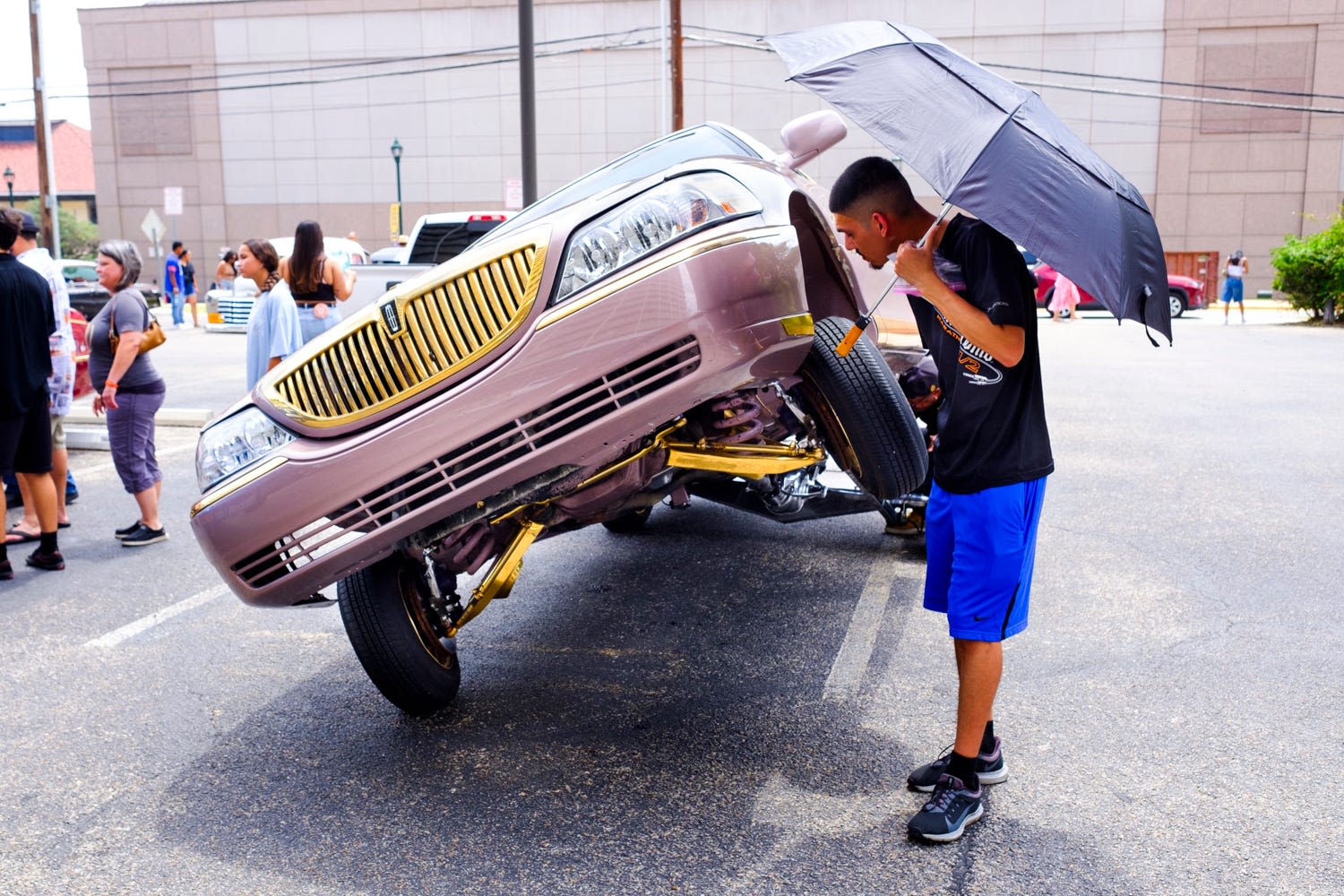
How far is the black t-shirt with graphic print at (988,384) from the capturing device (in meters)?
2.98

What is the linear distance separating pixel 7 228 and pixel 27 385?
84 cm

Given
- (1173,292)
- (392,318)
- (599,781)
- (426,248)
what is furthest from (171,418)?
(1173,292)

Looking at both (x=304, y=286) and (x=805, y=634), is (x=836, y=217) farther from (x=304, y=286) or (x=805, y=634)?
(x=304, y=286)

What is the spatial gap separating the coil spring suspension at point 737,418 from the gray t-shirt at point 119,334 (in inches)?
170

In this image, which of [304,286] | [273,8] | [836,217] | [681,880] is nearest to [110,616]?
[304,286]

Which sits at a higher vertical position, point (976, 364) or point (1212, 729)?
point (976, 364)

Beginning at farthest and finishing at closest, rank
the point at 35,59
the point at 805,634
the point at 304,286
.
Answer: the point at 35,59
the point at 304,286
the point at 805,634

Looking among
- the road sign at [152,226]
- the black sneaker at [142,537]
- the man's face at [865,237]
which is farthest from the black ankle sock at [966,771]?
the road sign at [152,226]

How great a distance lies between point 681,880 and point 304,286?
17.6 feet

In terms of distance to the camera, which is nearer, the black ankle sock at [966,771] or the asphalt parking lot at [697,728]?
the asphalt parking lot at [697,728]

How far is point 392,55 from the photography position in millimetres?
43000

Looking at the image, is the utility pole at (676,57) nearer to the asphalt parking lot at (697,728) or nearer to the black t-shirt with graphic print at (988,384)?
the asphalt parking lot at (697,728)

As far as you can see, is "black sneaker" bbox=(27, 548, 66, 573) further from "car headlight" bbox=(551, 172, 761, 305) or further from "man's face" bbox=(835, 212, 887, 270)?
"man's face" bbox=(835, 212, 887, 270)

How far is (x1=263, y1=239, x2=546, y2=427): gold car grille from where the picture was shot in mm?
3131
